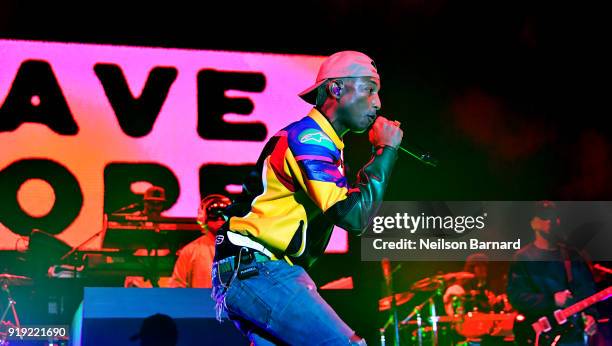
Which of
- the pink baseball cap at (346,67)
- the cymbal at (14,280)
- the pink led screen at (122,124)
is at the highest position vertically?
the pink led screen at (122,124)

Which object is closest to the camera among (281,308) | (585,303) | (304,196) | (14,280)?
(281,308)

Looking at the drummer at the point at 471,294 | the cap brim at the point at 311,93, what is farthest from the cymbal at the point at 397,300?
the cap brim at the point at 311,93

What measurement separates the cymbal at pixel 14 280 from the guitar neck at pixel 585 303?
5.15 meters

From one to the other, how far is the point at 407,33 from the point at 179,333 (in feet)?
Result: 20.0

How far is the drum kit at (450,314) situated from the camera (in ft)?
27.1

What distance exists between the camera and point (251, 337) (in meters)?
2.50

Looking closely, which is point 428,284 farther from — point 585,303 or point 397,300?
point 585,303

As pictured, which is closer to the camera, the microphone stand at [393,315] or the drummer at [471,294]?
the microphone stand at [393,315]

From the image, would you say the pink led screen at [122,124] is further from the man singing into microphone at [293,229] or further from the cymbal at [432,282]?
the man singing into microphone at [293,229]

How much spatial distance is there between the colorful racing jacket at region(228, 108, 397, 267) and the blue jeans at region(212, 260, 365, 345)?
11cm

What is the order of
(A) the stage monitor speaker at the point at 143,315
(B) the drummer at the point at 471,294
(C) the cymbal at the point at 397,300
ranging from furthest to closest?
(B) the drummer at the point at 471,294
(C) the cymbal at the point at 397,300
(A) the stage monitor speaker at the point at 143,315

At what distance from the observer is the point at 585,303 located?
7.62 m

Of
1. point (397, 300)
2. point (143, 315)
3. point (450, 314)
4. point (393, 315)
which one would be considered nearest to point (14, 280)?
point (393, 315)

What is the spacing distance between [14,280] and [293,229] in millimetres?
5373
